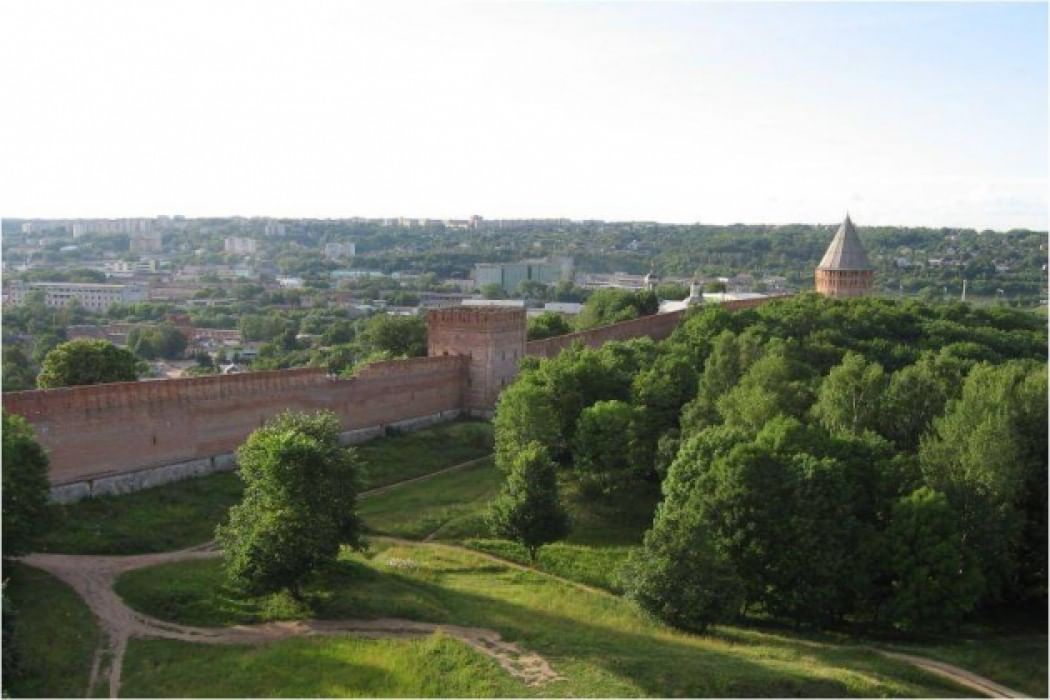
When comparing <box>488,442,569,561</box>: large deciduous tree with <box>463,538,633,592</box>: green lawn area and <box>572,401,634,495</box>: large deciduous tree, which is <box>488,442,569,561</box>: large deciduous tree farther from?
<box>572,401,634,495</box>: large deciduous tree

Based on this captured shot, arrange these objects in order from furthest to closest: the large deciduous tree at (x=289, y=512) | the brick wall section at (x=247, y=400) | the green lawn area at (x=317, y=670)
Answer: the brick wall section at (x=247, y=400)
the large deciduous tree at (x=289, y=512)
the green lawn area at (x=317, y=670)

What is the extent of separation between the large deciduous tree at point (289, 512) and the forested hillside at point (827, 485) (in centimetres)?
619

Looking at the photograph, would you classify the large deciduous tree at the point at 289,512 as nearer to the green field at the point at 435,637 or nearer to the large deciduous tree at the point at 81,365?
the green field at the point at 435,637

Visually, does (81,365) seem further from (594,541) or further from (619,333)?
(619,333)

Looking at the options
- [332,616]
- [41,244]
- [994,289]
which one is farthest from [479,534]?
[41,244]

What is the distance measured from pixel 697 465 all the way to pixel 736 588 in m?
4.10

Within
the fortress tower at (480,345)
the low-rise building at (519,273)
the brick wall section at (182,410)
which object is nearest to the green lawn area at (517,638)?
the brick wall section at (182,410)

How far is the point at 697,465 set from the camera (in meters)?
25.0

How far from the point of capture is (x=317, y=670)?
62.2 ft

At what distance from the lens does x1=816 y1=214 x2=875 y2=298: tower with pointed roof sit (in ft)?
192

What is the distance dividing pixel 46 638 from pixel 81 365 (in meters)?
14.7

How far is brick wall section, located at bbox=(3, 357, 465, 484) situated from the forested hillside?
661cm

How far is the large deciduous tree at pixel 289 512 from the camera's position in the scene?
20.9 m

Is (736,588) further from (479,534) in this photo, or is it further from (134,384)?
(134,384)
